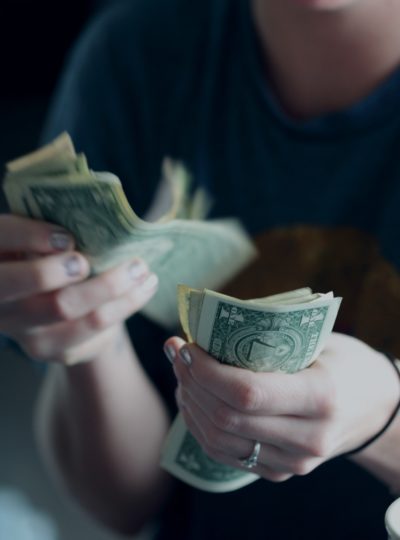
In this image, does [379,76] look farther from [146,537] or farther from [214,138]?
[146,537]

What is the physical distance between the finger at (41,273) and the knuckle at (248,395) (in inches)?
6.3

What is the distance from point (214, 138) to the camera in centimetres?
78

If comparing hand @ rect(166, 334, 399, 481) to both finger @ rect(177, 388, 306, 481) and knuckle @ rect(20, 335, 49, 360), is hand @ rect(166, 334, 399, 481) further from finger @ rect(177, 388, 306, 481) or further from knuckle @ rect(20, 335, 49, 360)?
knuckle @ rect(20, 335, 49, 360)

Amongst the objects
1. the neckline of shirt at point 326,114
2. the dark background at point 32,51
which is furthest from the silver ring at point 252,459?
the dark background at point 32,51

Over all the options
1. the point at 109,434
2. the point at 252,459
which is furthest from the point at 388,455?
the point at 109,434

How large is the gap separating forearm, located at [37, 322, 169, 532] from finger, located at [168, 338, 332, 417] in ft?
0.73

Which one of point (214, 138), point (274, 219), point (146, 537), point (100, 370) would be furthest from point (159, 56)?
point (146, 537)

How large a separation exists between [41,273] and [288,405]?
198 mm

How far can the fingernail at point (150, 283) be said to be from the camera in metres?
0.54

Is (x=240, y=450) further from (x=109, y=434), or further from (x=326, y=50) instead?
(x=326, y=50)

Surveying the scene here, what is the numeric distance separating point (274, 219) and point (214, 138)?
12cm

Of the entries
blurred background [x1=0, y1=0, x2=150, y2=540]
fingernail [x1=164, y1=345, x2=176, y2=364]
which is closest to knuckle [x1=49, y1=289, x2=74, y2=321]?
fingernail [x1=164, y1=345, x2=176, y2=364]

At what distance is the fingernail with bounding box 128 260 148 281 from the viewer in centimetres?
52

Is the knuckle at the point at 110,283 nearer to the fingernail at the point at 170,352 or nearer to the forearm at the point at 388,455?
the fingernail at the point at 170,352
